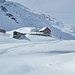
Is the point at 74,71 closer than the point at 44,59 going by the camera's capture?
Yes

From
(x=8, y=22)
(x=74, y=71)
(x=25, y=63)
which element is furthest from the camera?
(x=8, y=22)

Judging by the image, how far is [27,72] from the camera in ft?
28.1

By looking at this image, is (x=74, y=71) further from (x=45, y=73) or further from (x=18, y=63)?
(x=18, y=63)

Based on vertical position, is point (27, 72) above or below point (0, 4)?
below

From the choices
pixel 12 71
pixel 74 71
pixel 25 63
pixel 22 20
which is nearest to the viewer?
pixel 74 71

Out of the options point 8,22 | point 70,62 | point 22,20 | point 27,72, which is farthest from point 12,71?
point 22,20

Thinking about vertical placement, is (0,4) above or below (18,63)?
above

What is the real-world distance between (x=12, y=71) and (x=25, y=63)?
944 mm

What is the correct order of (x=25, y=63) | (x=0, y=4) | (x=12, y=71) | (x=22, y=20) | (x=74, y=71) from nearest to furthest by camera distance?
(x=74, y=71), (x=12, y=71), (x=25, y=63), (x=22, y=20), (x=0, y=4)

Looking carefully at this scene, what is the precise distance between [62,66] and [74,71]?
0.71m

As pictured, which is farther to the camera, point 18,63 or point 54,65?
point 18,63

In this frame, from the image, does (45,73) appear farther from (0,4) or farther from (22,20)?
(0,4)

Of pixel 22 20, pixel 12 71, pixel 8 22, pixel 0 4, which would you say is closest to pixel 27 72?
pixel 12 71

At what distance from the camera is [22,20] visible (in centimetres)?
17875
